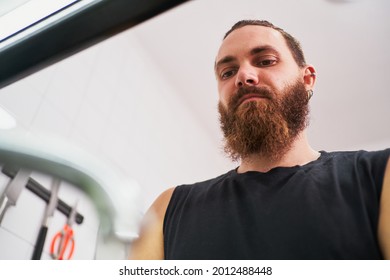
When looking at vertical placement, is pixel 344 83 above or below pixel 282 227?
above

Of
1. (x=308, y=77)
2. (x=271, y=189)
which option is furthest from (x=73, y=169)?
(x=308, y=77)

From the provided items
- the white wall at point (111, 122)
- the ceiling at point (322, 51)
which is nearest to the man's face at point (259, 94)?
the white wall at point (111, 122)

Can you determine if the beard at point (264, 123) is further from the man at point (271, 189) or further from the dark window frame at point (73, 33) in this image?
the dark window frame at point (73, 33)

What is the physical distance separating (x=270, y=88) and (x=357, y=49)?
3.75 ft

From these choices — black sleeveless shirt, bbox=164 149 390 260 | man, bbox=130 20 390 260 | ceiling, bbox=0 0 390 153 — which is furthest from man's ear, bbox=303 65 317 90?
ceiling, bbox=0 0 390 153

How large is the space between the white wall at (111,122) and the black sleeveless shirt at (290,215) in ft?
0.67

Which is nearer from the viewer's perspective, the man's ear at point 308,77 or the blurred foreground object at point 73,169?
the blurred foreground object at point 73,169

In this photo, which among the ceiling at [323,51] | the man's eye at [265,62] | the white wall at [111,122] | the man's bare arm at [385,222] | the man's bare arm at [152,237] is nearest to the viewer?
the man's bare arm at [385,222]

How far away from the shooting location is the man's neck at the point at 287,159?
68 cm

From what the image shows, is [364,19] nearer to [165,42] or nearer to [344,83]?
[344,83]

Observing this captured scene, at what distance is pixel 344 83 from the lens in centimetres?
170

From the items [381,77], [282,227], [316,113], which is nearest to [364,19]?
[381,77]

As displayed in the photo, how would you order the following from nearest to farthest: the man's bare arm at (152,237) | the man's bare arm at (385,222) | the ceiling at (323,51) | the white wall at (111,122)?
the man's bare arm at (385,222) < the man's bare arm at (152,237) < the white wall at (111,122) < the ceiling at (323,51)
